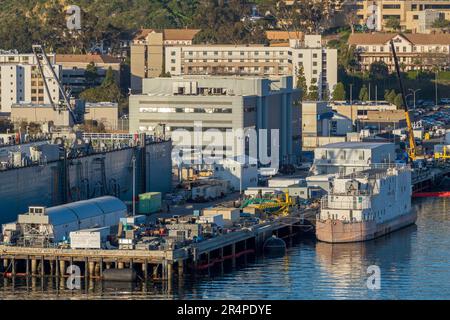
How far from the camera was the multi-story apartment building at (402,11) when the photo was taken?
87625mm

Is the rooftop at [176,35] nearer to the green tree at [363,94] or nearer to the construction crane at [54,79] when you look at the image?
the construction crane at [54,79]

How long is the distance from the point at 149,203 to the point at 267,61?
28.2m

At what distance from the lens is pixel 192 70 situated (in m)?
71.0

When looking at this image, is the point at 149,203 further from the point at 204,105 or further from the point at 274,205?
the point at 204,105

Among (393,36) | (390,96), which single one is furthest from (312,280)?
(393,36)

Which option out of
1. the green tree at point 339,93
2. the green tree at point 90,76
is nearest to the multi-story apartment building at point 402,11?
the green tree at point 339,93

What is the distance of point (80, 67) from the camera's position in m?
75.4

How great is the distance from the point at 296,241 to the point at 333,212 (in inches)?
42.6

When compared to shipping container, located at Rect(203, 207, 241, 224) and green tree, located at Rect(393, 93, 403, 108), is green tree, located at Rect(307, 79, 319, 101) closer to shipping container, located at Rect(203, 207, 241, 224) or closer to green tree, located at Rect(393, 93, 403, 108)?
green tree, located at Rect(393, 93, 403, 108)

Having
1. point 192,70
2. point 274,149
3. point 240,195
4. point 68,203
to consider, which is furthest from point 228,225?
point 192,70

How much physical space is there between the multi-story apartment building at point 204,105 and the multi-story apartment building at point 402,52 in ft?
87.6

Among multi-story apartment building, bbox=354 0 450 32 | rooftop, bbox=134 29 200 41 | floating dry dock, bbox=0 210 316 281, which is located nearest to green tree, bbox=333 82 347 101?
rooftop, bbox=134 29 200 41
